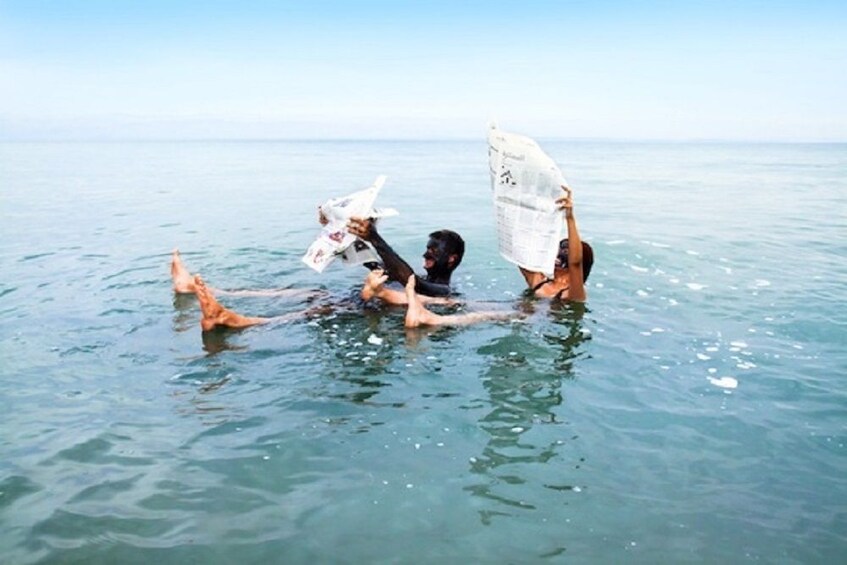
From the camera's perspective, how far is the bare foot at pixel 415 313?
7.26m

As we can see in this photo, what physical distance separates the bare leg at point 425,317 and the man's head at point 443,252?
0.92 metres

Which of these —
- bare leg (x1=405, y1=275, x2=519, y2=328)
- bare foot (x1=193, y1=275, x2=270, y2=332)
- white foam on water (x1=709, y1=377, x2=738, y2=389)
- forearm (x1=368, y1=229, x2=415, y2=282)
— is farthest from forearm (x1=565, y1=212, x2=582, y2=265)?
bare foot (x1=193, y1=275, x2=270, y2=332)

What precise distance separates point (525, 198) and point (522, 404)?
8.23 feet

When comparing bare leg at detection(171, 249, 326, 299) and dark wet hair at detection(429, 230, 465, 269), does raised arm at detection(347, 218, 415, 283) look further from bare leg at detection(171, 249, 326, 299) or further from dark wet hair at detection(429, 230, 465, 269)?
bare leg at detection(171, 249, 326, 299)

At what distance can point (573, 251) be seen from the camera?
24.8ft

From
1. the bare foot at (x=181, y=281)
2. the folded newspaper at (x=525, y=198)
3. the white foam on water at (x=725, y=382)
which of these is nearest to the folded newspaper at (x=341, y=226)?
the folded newspaper at (x=525, y=198)

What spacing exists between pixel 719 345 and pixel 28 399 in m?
6.64

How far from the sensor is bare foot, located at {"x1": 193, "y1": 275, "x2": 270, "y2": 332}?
22.0 feet

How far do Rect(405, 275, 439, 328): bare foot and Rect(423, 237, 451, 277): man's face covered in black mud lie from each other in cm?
108

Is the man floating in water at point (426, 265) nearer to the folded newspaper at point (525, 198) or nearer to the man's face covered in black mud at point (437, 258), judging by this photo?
the man's face covered in black mud at point (437, 258)

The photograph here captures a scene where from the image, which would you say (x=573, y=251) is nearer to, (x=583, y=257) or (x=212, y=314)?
(x=583, y=257)

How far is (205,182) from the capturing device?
30.8 m

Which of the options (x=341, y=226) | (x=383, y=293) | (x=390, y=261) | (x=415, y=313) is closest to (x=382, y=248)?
(x=390, y=261)

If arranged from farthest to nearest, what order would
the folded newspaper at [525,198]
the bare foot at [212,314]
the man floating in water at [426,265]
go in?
the man floating in water at [426,265] → the folded newspaper at [525,198] → the bare foot at [212,314]
